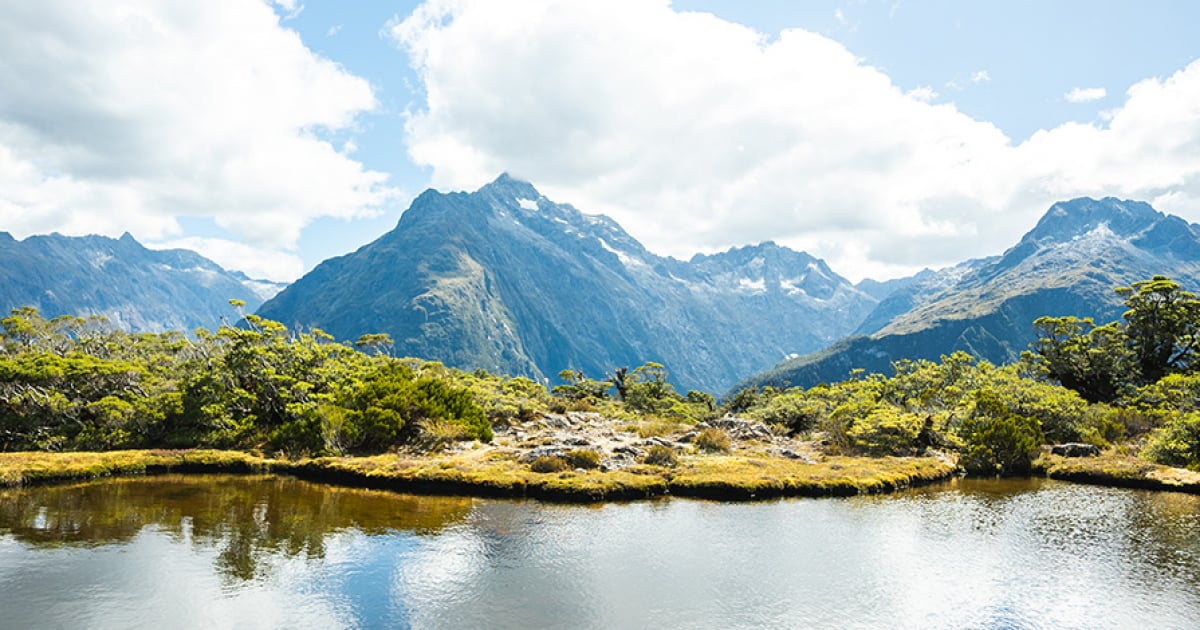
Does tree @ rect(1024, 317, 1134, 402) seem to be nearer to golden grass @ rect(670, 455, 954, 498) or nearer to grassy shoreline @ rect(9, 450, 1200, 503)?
grassy shoreline @ rect(9, 450, 1200, 503)

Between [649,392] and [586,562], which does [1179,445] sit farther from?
[649,392]

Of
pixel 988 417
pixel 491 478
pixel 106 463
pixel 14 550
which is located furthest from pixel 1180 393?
pixel 106 463

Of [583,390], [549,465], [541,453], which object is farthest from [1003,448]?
[583,390]

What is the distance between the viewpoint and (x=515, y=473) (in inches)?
1791

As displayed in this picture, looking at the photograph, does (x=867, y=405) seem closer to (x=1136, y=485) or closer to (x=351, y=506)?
(x=1136, y=485)

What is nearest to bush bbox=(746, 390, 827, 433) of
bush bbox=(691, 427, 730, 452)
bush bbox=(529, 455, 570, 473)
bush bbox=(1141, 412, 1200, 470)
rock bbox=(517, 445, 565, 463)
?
bush bbox=(691, 427, 730, 452)

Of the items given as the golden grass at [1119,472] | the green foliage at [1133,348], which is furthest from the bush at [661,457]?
the green foliage at [1133,348]

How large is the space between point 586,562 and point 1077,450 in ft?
164

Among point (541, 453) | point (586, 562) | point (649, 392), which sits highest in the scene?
point (649, 392)

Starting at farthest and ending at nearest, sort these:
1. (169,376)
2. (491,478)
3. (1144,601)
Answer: (169,376)
(491,478)
(1144,601)

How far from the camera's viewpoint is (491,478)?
4400 centimetres

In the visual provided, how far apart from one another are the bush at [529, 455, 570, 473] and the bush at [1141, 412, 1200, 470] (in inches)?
1852

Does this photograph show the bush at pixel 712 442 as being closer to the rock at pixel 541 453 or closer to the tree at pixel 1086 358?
the rock at pixel 541 453

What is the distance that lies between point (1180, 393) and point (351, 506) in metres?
69.4
